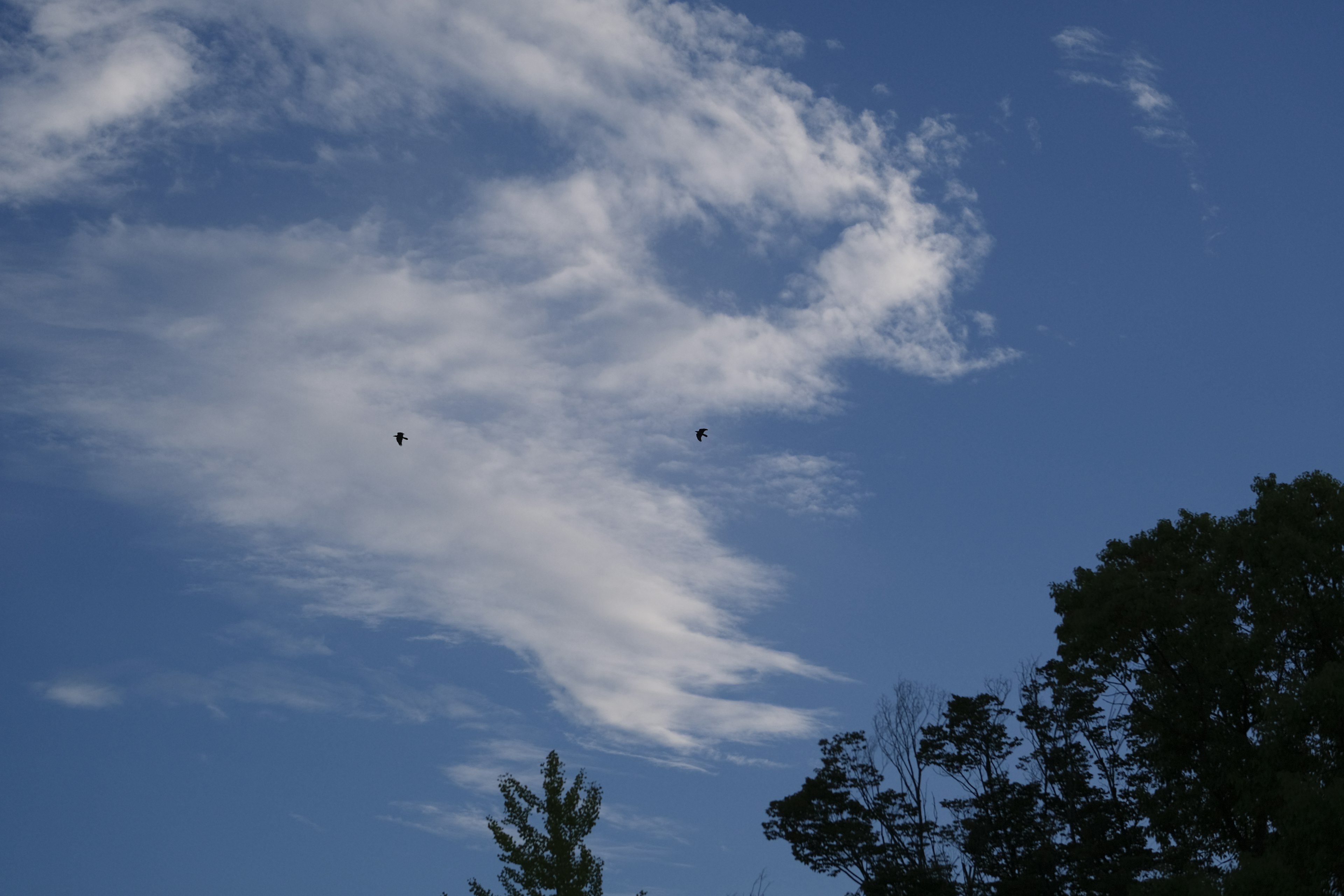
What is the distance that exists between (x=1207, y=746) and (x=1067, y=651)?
440 cm

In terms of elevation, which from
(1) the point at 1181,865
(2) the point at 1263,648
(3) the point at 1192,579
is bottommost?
(1) the point at 1181,865

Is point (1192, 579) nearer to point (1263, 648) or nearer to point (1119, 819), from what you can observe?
point (1263, 648)

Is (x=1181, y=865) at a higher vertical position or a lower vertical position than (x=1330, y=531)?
lower

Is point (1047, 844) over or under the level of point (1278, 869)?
over

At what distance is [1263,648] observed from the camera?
24.5m

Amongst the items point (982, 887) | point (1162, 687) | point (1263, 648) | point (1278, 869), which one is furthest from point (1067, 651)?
point (982, 887)

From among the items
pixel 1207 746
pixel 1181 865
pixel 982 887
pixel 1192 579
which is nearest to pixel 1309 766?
pixel 1207 746

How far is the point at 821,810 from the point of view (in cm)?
3984

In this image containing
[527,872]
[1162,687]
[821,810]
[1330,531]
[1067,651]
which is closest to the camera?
[527,872]

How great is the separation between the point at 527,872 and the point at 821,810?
71.1 feet

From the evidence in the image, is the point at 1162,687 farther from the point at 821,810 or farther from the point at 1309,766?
the point at 821,810

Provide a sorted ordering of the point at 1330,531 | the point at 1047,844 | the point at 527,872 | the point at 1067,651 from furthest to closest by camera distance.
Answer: the point at 1047,844 → the point at 1067,651 → the point at 1330,531 → the point at 527,872

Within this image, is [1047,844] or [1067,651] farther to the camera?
[1047,844]

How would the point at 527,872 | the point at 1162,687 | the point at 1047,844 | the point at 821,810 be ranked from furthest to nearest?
the point at 821,810, the point at 1047,844, the point at 1162,687, the point at 527,872
